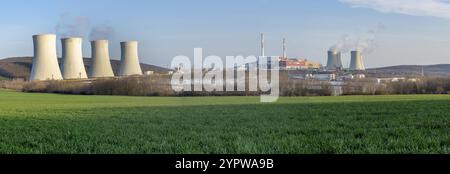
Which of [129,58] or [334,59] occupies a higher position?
[129,58]

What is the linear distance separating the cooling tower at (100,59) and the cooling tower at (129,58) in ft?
4.34

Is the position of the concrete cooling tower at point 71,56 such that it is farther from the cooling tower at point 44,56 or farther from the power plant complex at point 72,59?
the cooling tower at point 44,56

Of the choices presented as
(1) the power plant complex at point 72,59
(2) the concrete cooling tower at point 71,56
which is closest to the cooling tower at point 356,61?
(1) the power plant complex at point 72,59

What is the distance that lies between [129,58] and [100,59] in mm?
2308

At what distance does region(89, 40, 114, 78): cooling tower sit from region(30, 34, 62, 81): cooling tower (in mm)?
4140

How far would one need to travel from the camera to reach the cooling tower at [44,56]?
33.8 metres

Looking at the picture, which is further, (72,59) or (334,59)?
(334,59)

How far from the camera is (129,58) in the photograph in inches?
1583

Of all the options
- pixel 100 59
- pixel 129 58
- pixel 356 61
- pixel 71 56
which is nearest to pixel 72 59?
pixel 71 56

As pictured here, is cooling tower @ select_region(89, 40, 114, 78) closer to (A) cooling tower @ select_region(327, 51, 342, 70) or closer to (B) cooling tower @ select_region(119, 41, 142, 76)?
(B) cooling tower @ select_region(119, 41, 142, 76)

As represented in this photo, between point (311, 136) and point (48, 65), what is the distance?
32.2 m

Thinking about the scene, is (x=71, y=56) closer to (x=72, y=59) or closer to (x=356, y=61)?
(x=72, y=59)
